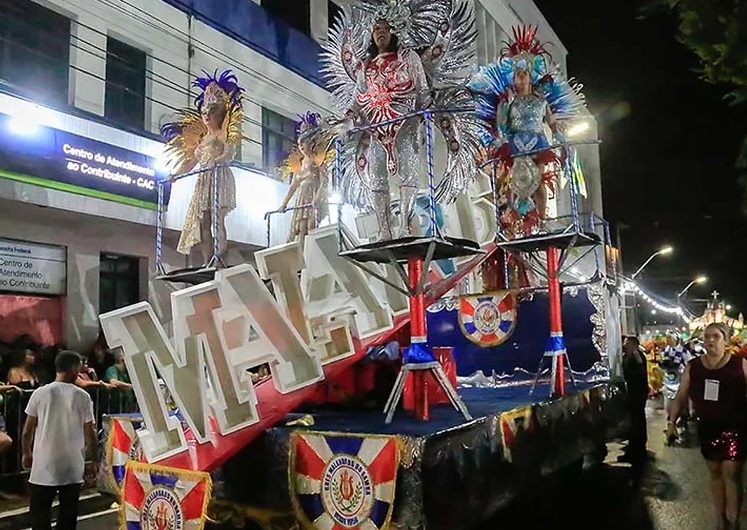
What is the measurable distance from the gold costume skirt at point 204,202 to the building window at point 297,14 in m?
10.7

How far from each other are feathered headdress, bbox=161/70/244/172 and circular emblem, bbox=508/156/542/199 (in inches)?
117

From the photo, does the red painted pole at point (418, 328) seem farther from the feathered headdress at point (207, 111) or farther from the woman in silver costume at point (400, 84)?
the feathered headdress at point (207, 111)

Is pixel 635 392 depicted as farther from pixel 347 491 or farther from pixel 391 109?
pixel 347 491

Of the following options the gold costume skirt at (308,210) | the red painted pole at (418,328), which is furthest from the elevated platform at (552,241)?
the gold costume skirt at (308,210)

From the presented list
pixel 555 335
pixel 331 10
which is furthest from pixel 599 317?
pixel 331 10

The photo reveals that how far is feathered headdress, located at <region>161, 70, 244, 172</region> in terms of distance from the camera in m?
7.38

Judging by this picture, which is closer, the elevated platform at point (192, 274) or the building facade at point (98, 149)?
the elevated platform at point (192, 274)

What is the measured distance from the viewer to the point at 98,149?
11.0 metres

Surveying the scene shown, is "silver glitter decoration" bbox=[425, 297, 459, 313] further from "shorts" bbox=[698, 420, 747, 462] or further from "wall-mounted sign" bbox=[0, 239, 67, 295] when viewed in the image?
"wall-mounted sign" bbox=[0, 239, 67, 295]

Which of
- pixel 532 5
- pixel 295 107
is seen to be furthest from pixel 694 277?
pixel 295 107

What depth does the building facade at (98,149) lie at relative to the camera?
10414 millimetres

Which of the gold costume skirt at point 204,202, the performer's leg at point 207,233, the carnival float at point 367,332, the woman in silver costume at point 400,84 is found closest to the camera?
the carnival float at point 367,332

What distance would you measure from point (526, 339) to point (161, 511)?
5642 mm

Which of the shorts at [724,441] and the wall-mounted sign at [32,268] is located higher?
the wall-mounted sign at [32,268]
